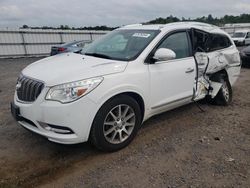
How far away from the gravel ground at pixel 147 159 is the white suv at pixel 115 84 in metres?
0.33

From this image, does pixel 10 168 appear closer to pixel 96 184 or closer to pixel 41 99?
pixel 41 99

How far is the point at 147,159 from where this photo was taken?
128 inches

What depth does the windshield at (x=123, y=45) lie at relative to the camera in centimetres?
374

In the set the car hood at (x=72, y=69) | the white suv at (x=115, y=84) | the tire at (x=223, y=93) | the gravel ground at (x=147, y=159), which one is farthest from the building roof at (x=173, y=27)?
the gravel ground at (x=147, y=159)

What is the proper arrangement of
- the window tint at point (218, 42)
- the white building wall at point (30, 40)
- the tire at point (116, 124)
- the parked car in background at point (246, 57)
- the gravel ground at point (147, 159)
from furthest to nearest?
the white building wall at point (30, 40) → the parked car in background at point (246, 57) → the window tint at point (218, 42) → the tire at point (116, 124) → the gravel ground at point (147, 159)

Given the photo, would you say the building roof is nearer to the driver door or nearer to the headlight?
the driver door

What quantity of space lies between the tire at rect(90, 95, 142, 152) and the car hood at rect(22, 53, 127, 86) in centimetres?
41

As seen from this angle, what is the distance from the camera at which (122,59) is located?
11.8ft

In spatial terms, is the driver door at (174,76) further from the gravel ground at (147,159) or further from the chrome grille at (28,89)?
the chrome grille at (28,89)

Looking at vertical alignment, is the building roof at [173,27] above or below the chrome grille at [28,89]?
above

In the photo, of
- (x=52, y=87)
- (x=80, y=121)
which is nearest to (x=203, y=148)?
(x=80, y=121)

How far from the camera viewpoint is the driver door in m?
3.76

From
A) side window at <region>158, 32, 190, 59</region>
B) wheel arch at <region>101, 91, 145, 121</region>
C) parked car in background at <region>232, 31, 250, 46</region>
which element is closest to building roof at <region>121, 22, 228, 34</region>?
side window at <region>158, 32, 190, 59</region>

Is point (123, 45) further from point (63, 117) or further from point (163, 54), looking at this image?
point (63, 117)
